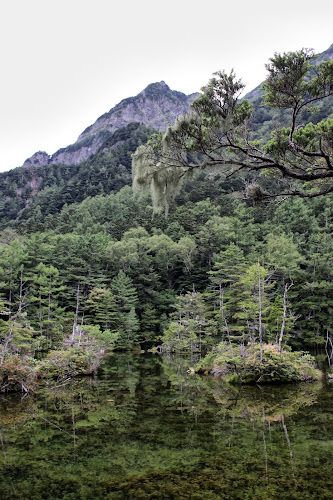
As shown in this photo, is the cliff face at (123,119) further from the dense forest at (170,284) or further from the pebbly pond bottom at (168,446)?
the pebbly pond bottom at (168,446)

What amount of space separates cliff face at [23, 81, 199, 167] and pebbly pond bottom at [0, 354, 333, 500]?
159 metres

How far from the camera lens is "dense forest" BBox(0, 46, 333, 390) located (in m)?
17.3

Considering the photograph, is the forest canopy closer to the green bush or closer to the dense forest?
the dense forest

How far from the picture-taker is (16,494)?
4.18m

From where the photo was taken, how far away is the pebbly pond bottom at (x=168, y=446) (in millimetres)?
4324

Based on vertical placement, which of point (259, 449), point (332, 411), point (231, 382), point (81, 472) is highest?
point (81, 472)

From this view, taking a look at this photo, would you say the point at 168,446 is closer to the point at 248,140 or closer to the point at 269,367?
the point at 248,140

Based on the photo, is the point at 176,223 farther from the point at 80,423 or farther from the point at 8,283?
the point at 80,423

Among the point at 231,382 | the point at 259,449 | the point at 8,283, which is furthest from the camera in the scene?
the point at 8,283

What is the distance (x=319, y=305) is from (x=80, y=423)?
25654 mm

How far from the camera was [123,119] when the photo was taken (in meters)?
164

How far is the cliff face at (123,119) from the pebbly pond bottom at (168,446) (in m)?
159

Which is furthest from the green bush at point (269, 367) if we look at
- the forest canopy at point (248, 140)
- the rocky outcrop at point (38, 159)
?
the rocky outcrop at point (38, 159)

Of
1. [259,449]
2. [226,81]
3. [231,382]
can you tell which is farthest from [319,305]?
[226,81]
